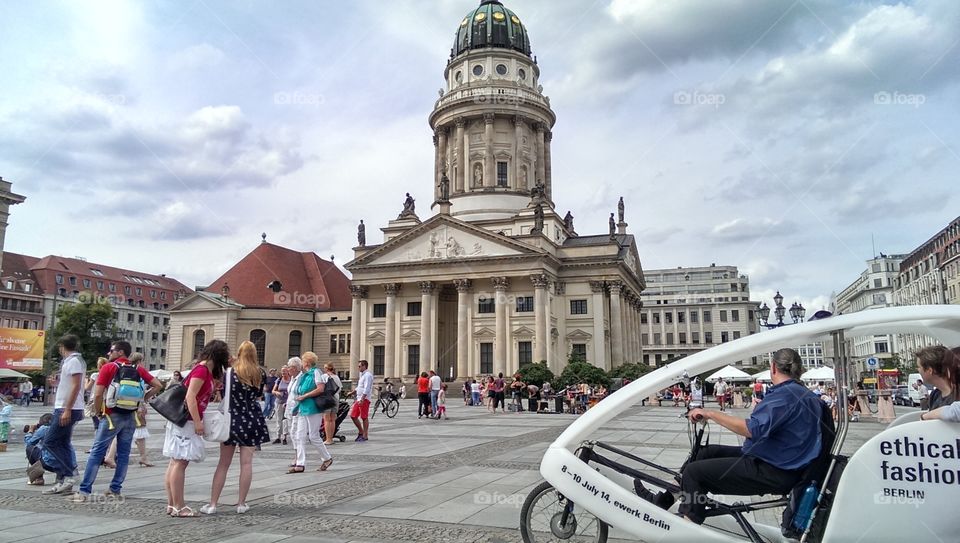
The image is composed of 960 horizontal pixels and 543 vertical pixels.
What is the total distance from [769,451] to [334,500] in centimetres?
495

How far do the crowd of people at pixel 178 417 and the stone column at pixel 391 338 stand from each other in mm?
39523

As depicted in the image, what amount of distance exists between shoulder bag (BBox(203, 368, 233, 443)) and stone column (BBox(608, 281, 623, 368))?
45.4 meters

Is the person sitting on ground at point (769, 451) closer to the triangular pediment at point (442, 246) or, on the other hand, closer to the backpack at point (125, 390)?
the backpack at point (125, 390)

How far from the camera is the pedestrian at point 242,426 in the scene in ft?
22.1

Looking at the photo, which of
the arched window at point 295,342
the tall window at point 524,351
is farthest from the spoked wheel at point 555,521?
the arched window at point 295,342

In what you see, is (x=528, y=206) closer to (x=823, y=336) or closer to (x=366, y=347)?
(x=366, y=347)

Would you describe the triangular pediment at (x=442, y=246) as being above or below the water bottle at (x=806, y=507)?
above

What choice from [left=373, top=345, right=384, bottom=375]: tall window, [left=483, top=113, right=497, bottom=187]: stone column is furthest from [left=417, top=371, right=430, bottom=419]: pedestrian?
[left=483, top=113, right=497, bottom=187]: stone column

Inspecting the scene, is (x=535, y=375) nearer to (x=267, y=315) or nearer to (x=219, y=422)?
(x=267, y=315)

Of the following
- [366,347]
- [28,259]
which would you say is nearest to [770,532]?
[366,347]

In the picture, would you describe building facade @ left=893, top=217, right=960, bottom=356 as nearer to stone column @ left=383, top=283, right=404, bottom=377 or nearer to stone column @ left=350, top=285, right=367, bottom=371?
stone column @ left=383, top=283, right=404, bottom=377

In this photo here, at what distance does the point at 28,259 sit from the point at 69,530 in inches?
3308

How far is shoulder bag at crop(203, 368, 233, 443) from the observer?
663 centimetres

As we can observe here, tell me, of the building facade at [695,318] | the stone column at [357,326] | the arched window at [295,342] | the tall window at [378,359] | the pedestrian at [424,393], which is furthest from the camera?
the building facade at [695,318]
